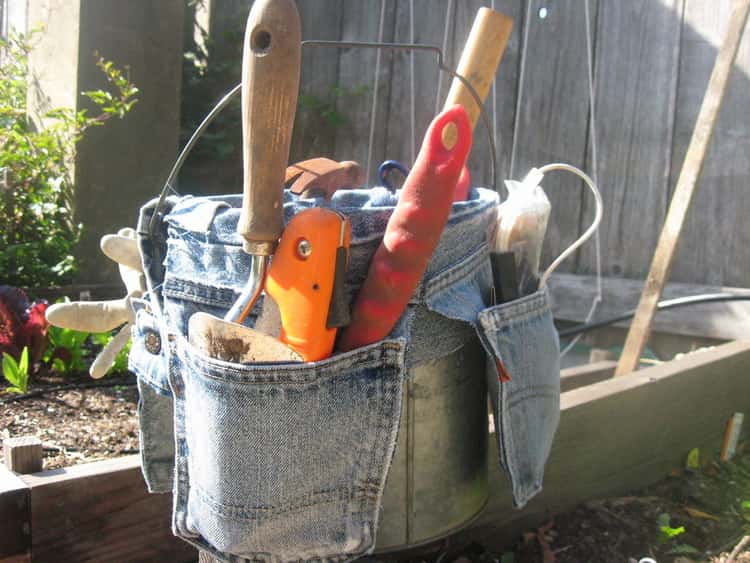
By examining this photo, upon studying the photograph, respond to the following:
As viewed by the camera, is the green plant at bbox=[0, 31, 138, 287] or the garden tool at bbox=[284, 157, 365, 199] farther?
the green plant at bbox=[0, 31, 138, 287]

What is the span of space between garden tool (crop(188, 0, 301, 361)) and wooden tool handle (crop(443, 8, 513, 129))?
330 millimetres

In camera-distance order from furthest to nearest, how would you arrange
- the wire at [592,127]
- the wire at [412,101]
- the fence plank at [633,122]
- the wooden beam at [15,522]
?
the wire at [412,101], the wire at [592,127], the fence plank at [633,122], the wooden beam at [15,522]

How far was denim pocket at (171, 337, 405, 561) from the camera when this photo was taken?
2.61 ft

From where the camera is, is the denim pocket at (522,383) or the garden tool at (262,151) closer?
the garden tool at (262,151)

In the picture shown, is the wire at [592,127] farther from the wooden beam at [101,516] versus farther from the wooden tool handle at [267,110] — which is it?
the wooden tool handle at [267,110]

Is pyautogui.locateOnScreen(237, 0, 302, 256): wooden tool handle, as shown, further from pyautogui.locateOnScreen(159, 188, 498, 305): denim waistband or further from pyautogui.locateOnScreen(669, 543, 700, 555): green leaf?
pyautogui.locateOnScreen(669, 543, 700, 555): green leaf

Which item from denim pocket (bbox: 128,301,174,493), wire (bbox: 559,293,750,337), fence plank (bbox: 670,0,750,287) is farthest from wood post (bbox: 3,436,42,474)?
fence plank (bbox: 670,0,750,287)

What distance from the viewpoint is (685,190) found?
2.11 metres

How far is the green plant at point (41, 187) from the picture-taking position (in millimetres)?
2363

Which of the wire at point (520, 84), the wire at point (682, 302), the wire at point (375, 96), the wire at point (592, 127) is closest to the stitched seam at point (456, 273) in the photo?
the wire at point (682, 302)

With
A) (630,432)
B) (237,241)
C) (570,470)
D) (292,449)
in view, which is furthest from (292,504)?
(630,432)

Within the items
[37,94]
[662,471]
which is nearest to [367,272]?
[662,471]

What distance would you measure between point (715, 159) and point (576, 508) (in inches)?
56.0

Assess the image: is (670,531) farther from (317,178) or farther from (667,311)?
(667,311)
